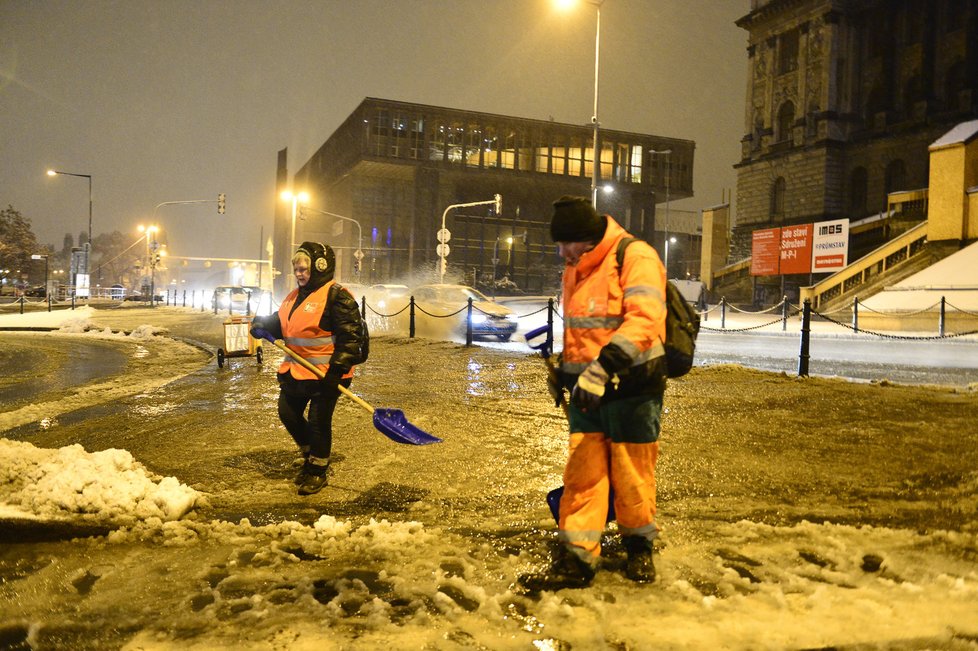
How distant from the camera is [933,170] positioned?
23.8 meters

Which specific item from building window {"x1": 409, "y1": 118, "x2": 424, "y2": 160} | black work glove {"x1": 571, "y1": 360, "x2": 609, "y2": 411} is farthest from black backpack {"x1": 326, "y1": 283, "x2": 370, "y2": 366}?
building window {"x1": 409, "y1": 118, "x2": 424, "y2": 160}

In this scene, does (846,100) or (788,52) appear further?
(788,52)

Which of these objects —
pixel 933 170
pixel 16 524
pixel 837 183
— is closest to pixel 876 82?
pixel 837 183

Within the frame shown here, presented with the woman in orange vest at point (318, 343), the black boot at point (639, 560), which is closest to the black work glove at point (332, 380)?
the woman in orange vest at point (318, 343)

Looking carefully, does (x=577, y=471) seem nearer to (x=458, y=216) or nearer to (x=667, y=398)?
(x=667, y=398)

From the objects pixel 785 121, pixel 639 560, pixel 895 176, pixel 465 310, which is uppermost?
pixel 785 121

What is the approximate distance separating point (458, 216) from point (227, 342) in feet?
158

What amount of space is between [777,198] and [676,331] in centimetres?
4963

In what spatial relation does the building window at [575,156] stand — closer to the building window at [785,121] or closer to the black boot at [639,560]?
the building window at [785,121]

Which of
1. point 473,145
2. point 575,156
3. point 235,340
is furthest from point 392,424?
point 575,156

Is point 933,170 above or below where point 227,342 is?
above

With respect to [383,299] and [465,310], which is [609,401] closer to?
[465,310]

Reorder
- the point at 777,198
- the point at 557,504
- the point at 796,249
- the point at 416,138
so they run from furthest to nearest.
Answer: the point at 416,138
the point at 777,198
the point at 796,249
the point at 557,504

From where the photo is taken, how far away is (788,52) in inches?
Answer: 1908
